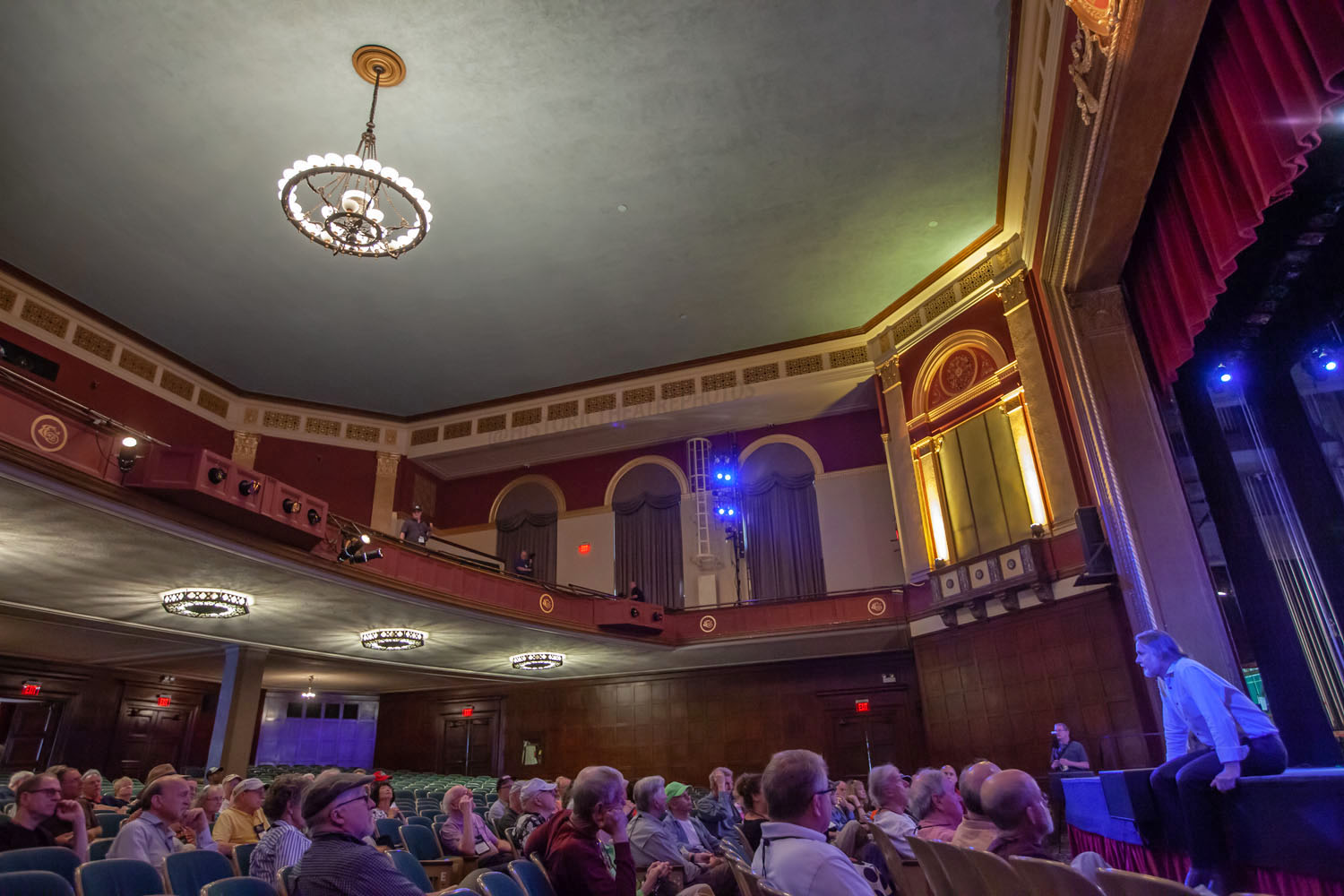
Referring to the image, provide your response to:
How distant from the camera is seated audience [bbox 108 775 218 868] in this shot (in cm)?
367

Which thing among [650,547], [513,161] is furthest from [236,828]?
[650,547]

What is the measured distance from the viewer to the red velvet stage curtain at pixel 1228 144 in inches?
128

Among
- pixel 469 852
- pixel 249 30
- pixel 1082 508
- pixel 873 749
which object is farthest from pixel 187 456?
pixel 873 749

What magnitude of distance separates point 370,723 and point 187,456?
1327 cm

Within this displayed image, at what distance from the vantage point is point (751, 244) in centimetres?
1063

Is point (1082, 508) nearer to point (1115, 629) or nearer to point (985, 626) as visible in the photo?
point (1115, 629)

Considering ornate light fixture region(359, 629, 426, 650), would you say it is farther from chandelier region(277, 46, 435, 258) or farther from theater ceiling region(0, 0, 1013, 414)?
chandelier region(277, 46, 435, 258)

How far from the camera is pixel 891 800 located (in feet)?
11.3

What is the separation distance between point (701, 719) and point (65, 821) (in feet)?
34.7

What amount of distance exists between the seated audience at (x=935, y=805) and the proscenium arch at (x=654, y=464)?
1111 cm

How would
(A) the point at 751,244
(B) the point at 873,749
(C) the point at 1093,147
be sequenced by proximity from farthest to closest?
(B) the point at 873,749 → (A) the point at 751,244 → (C) the point at 1093,147

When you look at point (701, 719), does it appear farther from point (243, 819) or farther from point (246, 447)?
point (243, 819)

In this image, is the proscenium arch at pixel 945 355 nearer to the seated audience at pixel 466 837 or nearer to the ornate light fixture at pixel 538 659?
the ornate light fixture at pixel 538 659

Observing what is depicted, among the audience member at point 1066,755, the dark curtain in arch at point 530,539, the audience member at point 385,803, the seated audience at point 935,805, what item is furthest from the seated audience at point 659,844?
the dark curtain in arch at point 530,539
